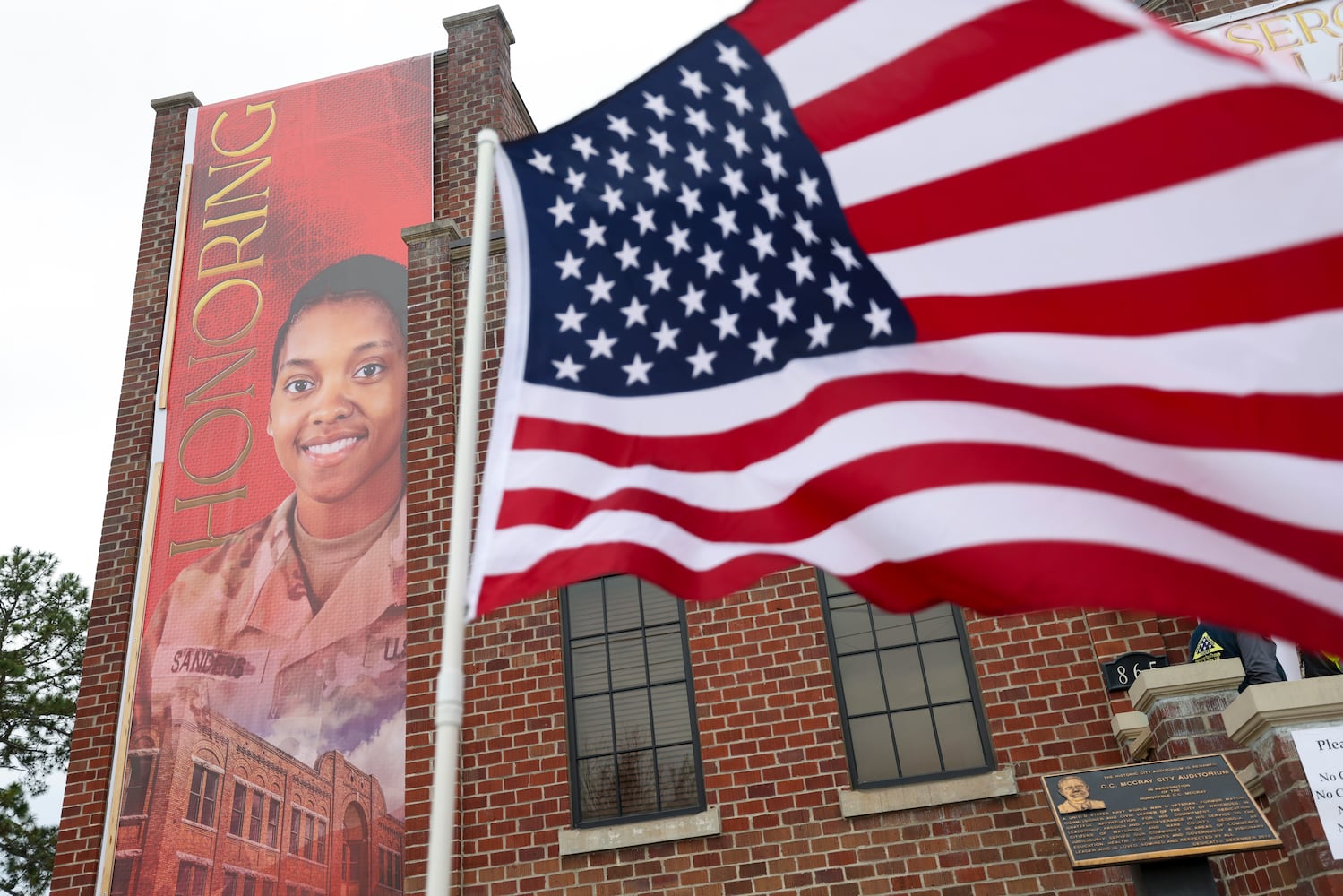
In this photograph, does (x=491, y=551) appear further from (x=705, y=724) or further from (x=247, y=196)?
(x=247, y=196)

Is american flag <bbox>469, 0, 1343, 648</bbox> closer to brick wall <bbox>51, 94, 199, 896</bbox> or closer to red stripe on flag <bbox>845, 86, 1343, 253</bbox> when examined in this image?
red stripe on flag <bbox>845, 86, 1343, 253</bbox>

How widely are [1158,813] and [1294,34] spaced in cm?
963

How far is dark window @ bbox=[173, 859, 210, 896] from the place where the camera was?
35.8 feet

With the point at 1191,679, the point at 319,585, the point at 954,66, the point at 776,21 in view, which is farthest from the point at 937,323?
the point at 319,585

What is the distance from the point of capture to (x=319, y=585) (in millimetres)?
12242

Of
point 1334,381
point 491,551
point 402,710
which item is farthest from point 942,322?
point 402,710

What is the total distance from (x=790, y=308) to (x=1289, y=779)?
4663 millimetres

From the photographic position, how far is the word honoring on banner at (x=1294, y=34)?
465 inches

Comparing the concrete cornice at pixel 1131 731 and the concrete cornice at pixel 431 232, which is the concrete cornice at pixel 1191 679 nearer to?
the concrete cornice at pixel 1131 731

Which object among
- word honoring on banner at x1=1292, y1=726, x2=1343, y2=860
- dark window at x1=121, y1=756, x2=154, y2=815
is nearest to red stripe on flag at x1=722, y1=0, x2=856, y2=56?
word honoring on banner at x1=1292, y1=726, x2=1343, y2=860

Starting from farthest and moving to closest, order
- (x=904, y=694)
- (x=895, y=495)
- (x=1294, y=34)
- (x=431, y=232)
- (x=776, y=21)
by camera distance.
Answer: (x=431, y=232) < (x=1294, y=34) < (x=904, y=694) < (x=776, y=21) < (x=895, y=495)

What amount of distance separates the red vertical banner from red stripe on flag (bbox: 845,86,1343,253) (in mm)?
8762

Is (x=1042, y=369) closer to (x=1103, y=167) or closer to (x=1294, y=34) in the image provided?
(x=1103, y=167)

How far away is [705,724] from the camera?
31.7 ft
